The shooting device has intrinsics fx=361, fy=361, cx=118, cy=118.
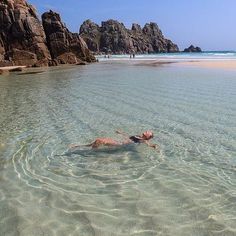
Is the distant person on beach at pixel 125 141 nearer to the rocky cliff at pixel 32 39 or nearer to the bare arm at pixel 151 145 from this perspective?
the bare arm at pixel 151 145

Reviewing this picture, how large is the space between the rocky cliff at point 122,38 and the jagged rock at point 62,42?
8914cm

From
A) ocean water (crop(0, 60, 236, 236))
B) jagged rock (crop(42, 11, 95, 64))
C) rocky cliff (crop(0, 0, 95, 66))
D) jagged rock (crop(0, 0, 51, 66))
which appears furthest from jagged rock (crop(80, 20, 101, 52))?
ocean water (crop(0, 60, 236, 236))

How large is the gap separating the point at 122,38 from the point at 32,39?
364ft

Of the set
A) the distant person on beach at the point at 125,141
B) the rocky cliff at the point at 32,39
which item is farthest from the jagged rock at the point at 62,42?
the distant person on beach at the point at 125,141

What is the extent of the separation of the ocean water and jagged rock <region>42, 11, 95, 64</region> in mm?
42057

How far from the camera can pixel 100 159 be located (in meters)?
7.81

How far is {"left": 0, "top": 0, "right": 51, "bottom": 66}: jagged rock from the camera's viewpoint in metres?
50.5

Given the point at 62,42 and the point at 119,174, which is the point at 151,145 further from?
the point at 62,42

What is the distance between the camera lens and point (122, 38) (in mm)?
160000

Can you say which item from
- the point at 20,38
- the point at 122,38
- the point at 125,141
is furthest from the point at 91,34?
the point at 125,141

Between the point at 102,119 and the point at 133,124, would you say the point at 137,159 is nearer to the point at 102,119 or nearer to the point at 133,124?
the point at 133,124

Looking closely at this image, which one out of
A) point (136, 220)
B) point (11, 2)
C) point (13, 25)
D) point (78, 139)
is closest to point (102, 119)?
point (78, 139)

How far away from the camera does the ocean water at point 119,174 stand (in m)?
5.03

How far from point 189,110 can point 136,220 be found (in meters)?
8.82
